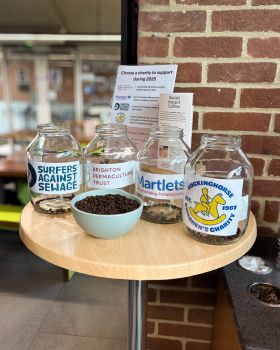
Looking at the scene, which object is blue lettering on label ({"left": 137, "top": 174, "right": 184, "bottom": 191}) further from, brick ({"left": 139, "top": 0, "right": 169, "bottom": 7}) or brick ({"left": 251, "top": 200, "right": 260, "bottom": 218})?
brick ({"left": 139, "top": 0, "right": 169, "bottom": 7})

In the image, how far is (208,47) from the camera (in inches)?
36.2

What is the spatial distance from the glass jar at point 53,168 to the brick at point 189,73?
38cm

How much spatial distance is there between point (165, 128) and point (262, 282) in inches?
19.4

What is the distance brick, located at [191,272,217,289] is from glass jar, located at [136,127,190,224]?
0.43 meters

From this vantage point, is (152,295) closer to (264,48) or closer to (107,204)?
(107,204)

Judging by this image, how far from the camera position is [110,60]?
617cm

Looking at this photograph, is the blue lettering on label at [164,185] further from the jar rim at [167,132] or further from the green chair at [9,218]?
the green chair at [9,218]

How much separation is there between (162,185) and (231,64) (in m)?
0.46

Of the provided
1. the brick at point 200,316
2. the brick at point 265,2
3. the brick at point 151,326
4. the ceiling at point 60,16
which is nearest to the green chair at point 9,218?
the brick at point 151,326

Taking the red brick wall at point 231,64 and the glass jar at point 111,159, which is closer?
the glass jar at point 111,159

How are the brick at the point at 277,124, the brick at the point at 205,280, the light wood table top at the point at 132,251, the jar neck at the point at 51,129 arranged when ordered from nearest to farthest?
1. the light wood table top at the point at 132,251
2. the jar neck at the point at 51,129
3. the brick at the point at 277,124
4. the brick at the point at 205,280

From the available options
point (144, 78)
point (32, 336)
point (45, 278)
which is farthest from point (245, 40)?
point (45, 278)

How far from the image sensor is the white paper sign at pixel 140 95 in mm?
933

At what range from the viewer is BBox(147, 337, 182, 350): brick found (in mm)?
1190
